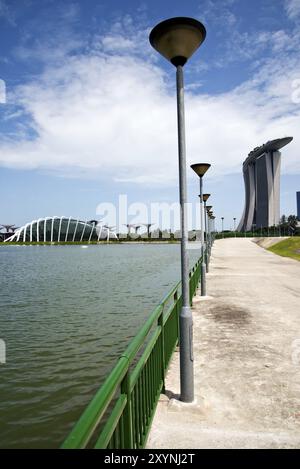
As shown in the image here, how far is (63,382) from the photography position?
24.6 ft

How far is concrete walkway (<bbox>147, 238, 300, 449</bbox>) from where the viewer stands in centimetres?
396

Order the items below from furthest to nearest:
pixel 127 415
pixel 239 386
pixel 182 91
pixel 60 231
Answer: pixel 60 231 → pixel 239 386 → pixel 182 91 → pixel 127 415

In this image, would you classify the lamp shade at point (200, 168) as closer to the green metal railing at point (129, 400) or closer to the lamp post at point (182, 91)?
the lamp post at point (182, 91)

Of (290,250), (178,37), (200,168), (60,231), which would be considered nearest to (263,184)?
(60,231)

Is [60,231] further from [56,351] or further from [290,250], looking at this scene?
[56,351]

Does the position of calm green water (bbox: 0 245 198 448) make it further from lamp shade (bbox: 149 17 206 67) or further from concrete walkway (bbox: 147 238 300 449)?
lamp shade (bbox: 149 17 206 67)

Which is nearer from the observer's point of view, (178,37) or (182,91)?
(178,37)

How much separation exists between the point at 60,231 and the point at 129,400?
15813 cm

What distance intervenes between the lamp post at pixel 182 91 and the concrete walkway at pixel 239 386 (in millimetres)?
477

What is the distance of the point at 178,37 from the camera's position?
14.3ft

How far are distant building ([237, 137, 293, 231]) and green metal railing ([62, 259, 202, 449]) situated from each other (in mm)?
168264

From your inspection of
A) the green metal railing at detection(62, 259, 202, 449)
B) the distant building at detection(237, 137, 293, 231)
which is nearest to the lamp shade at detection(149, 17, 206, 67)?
the green metal railing at detection(62, 259, 202, 449)

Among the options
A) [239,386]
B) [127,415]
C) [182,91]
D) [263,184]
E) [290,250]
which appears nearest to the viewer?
[127,415]
